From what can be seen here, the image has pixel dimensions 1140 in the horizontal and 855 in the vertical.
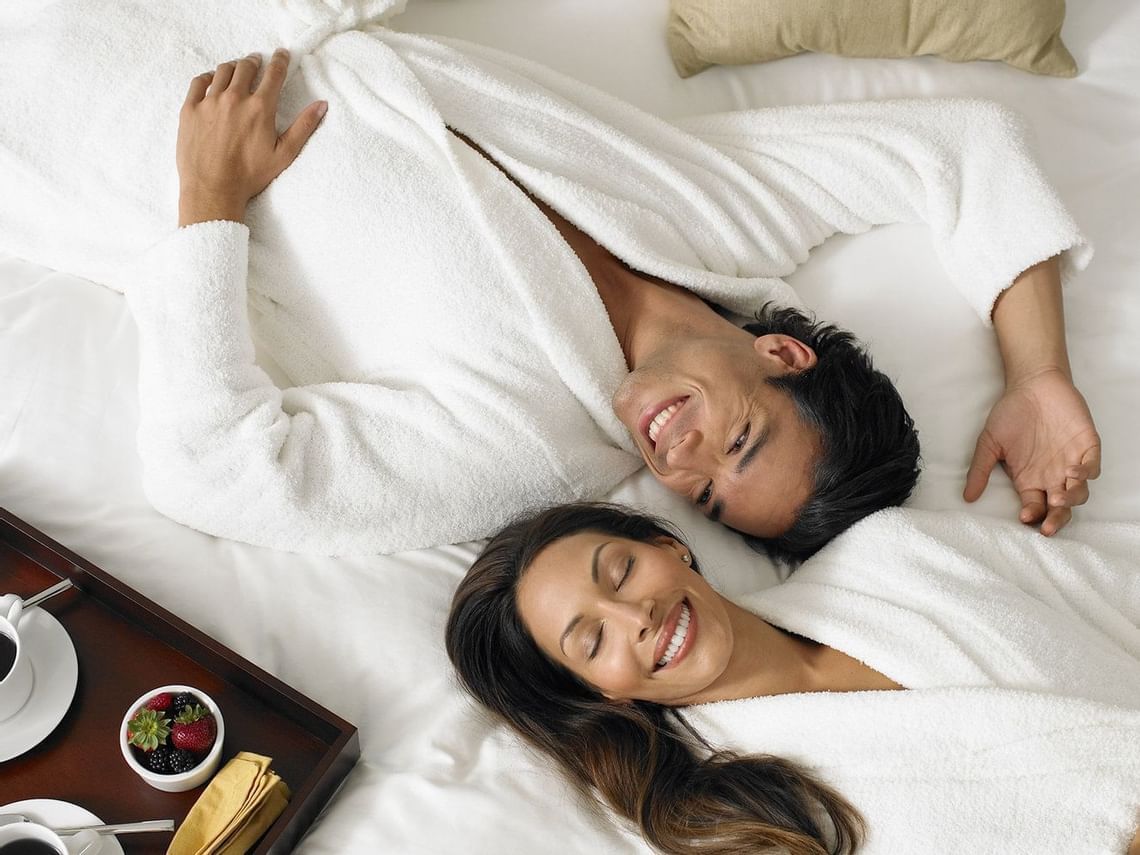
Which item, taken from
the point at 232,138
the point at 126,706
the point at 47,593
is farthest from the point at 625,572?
the point at 232,138

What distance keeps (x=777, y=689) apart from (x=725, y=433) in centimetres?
36

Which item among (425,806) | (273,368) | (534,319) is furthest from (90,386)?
(425,806)

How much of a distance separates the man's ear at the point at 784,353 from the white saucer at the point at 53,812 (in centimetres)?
108

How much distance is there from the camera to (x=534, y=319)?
1.60 m

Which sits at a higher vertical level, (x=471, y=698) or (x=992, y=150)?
(x=992, y=150)

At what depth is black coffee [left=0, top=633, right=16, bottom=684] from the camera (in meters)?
1.27

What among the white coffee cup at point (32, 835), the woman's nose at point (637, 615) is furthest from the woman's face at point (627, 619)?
the white coffee cup at point (32, 835)

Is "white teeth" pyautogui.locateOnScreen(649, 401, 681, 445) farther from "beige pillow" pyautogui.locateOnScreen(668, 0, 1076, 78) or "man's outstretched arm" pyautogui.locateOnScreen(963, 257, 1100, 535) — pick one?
"beige pillow" pyautogui.locateOnScreen(668, 0, 1076, 78)

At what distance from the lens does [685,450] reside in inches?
60.1

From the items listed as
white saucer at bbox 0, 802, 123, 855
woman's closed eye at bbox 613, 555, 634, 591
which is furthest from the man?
white saucer at bbox 0, 802, 123, 855

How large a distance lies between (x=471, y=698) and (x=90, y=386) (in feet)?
2.49

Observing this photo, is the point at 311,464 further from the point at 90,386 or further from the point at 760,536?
the point at 760,536

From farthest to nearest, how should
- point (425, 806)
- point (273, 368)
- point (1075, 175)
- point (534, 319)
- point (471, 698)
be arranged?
point (1075, 175) → point (273, 368) → point (534, 319) → point (471, 698) → point (425, 806)

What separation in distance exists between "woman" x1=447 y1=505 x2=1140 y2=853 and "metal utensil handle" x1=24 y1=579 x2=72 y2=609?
52cm
